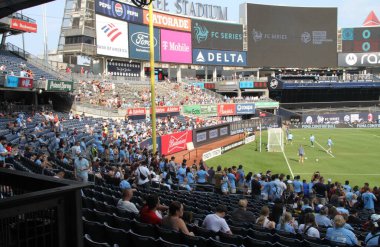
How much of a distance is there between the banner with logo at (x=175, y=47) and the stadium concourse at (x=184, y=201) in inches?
1318

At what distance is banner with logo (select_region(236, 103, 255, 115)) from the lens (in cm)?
5883

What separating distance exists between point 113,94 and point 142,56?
1357 centimetres

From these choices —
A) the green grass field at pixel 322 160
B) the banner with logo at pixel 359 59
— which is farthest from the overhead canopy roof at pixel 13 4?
the banner with logo at pixel 359 59

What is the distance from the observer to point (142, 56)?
55219mm

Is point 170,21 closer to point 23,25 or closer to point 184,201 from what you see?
point 23,25

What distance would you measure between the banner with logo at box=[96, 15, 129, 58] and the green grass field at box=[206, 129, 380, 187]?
2204 cm

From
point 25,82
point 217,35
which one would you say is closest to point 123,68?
point 217,35

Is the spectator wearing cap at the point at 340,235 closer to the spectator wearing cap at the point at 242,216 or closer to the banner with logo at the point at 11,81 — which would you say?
the spectator wearing cap at the point at 242,216

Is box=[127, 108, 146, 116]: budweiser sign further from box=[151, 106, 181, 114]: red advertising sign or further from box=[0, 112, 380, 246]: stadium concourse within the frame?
box=[0, 112, 380, 246]: stadium concourse

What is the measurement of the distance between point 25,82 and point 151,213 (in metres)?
22.9

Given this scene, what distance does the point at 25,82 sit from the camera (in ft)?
86.5

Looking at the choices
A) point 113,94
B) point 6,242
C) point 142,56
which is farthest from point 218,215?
point 142,56

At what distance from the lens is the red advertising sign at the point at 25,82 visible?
2577 cm

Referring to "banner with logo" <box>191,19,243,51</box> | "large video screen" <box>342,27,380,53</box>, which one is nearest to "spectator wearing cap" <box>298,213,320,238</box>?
"banner with logo" <box>191,19,243,51</box>
